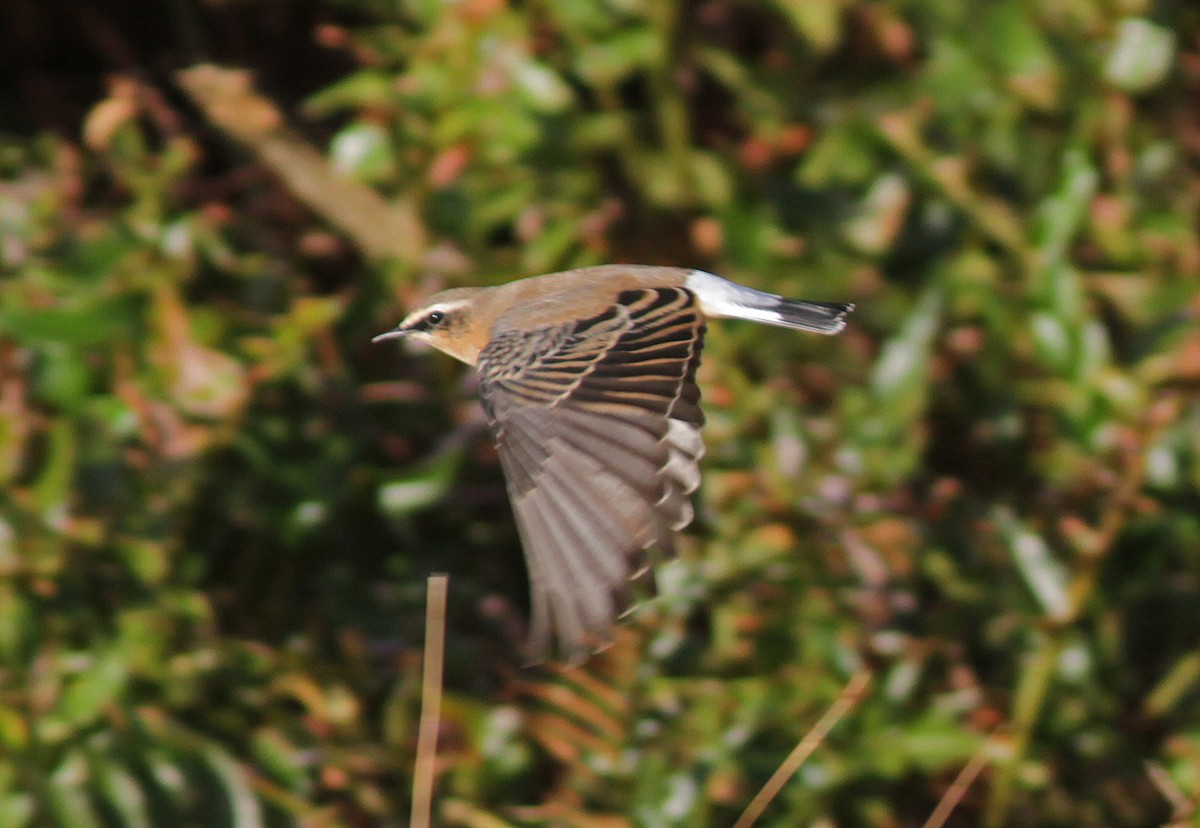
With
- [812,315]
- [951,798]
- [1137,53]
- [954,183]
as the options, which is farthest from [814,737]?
[1137,53]

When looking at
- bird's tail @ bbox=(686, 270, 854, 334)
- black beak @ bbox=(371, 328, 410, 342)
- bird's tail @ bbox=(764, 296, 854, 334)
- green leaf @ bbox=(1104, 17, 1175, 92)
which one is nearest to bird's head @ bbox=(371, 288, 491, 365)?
black beak @ bbox=(371, 328, 410, 342)

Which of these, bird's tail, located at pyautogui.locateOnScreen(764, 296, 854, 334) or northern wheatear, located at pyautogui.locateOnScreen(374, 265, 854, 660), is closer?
northern wheatear, located at pyautogui.locateOnScreen(374, 265, 854, 660)

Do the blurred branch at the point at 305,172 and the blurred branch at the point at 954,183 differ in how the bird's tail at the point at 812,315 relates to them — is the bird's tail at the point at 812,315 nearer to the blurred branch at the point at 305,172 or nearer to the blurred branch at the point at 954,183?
the blurred branch at the point at 954,183

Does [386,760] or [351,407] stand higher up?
[351,407]

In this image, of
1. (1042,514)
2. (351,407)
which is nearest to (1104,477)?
(1042,514)

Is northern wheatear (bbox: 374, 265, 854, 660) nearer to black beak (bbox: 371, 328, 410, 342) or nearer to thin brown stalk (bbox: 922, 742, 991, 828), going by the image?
black beak (bbox: 371, 328, 410, 342)

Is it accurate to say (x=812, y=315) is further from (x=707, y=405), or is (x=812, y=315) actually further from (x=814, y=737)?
(x=814, y=737)

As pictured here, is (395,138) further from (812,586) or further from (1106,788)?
(1106,788)
